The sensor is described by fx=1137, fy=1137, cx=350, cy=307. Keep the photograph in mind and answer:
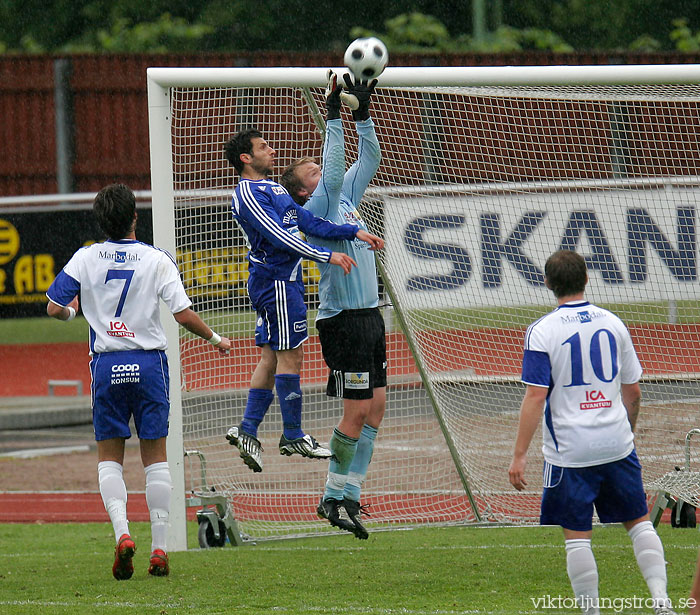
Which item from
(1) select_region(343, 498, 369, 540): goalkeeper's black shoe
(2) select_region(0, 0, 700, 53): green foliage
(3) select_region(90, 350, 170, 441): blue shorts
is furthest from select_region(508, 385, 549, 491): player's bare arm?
(2) select_region(0, 0, 700, 53): green foliage

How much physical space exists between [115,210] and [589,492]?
114 inches

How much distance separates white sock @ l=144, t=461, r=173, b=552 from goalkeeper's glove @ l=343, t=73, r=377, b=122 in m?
2.27

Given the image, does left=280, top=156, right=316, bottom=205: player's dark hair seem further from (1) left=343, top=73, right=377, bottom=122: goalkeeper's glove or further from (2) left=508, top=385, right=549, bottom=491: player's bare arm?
(2) left=508, top=385, right=549, bottom=491: player's bare arm

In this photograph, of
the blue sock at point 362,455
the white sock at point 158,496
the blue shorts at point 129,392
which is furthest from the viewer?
the blue sock at point 362,455

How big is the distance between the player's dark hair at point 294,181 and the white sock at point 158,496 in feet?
6.18

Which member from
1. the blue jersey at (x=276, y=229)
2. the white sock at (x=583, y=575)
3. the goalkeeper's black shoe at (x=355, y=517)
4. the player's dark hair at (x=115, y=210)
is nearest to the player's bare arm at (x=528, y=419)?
the white sock at (x=583, y=575)

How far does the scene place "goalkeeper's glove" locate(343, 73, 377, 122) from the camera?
6438 mm

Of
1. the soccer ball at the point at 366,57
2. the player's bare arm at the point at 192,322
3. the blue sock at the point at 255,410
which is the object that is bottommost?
the blue sock at the point at 255,410

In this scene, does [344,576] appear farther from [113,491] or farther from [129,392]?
[129,392]

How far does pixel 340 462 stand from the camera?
694 centimetres

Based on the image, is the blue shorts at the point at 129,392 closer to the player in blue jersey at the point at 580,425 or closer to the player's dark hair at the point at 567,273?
the player in blue jersey at the point at 580,425

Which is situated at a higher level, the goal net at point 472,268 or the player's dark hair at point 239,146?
Result: the player's dark hair at point 239,146

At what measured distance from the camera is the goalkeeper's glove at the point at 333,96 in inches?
252

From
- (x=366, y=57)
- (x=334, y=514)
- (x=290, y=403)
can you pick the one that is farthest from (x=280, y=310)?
(x=366, y=57)
